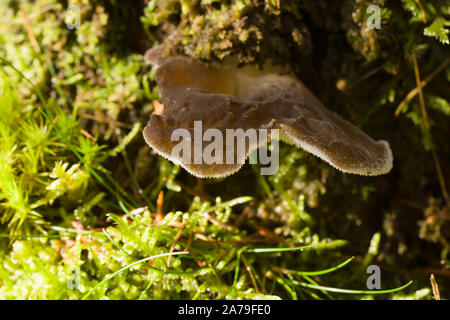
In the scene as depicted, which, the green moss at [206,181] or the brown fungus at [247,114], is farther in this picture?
the green moss at [206,181]

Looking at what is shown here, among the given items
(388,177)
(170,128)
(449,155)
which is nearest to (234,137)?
(170,128)

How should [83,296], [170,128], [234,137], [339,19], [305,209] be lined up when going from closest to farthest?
[234,137]
[170,128]
[83,296]
[339,19]
[305,209]

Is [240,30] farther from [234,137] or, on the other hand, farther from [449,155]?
[449,155]

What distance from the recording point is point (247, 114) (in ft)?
5.85

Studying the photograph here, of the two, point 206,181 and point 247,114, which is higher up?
point 247,114

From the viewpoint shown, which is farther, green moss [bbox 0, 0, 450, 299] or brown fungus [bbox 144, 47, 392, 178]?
green moss [bbox 0, 0, 450, 299]

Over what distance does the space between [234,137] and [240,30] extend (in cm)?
66

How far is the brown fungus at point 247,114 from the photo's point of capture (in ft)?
5.43

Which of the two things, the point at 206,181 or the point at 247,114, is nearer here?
the point at 247,114

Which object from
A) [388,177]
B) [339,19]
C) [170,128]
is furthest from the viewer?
[388,177]

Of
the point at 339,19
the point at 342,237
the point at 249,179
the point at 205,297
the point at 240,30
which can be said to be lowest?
the point at 205,297

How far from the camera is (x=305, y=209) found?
7.64ft

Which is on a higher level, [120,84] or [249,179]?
[120,84]

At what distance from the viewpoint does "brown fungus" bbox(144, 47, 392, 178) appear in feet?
5.43
